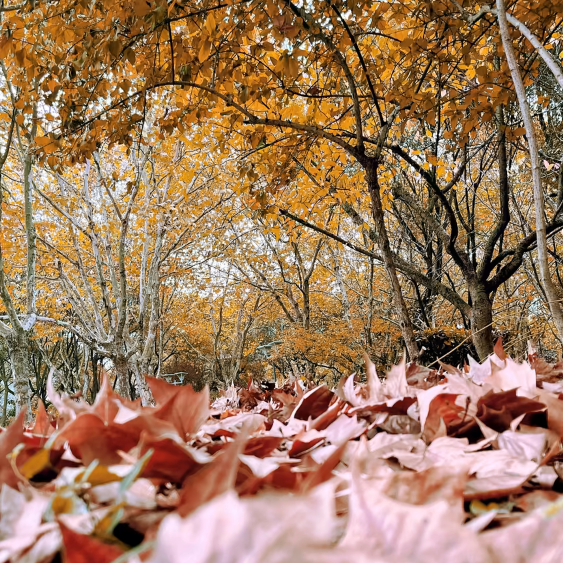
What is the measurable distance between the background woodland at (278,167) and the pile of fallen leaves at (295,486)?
32.1 inches

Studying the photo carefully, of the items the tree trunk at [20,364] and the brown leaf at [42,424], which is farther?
the tree trunk at [20,364]

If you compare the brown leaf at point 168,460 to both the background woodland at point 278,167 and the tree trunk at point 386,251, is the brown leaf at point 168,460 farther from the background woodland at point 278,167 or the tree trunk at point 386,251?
the tree trunk at point 386,251

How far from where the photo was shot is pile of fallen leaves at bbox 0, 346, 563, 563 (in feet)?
0.82

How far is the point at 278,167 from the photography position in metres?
3.64

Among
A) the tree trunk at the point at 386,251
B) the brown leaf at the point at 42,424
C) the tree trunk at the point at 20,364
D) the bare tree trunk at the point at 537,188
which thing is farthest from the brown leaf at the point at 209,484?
the tree trunk at the point at 20,364

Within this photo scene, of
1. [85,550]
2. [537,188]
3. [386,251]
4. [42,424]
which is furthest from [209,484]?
[386,251]

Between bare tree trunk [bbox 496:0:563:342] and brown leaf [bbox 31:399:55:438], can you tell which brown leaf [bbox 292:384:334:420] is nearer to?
brown leaf [bbox 31:399:55:438]

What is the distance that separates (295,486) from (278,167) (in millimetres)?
3375

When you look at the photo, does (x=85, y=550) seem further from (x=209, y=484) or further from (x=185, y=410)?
(x=185, y=410)

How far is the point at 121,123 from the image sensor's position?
2730mm

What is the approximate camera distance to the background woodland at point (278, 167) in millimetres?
2432

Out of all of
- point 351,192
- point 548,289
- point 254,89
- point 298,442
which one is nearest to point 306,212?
point 351,192

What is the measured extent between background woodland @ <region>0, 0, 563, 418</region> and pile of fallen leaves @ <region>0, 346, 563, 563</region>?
0.82 m

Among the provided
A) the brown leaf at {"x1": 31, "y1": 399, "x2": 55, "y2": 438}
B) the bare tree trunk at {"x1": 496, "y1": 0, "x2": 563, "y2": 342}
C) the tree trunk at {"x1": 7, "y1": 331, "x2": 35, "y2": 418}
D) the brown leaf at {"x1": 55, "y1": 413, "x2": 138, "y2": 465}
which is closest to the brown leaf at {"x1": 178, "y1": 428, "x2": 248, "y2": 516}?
the brown leaf at {"x1": 55, "y1": 413, "x2": 138, "y2": 465}
